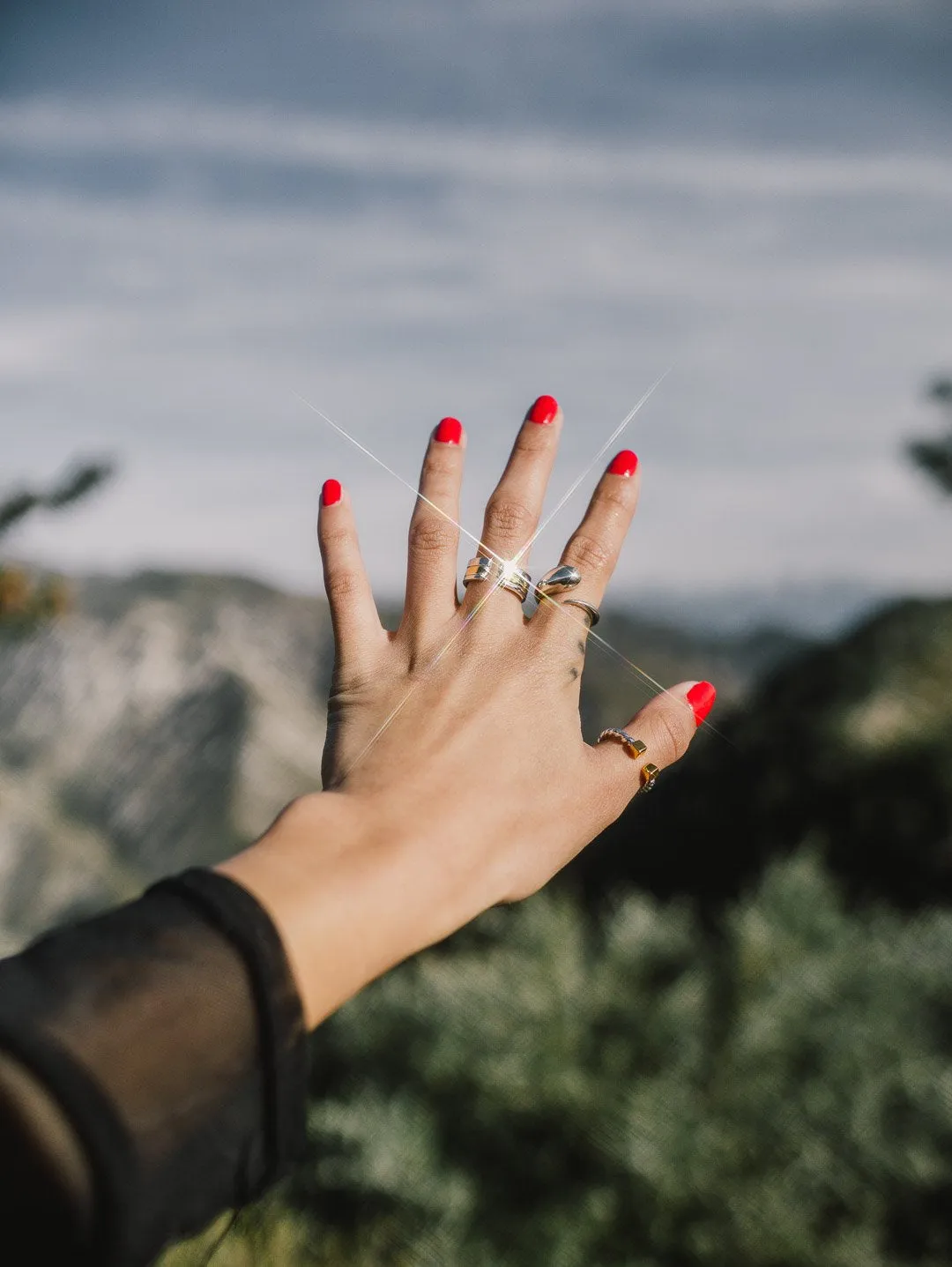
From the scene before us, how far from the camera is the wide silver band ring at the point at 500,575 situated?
1644 mm

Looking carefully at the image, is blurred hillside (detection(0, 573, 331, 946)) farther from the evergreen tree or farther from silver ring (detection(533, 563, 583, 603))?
silver ring (detection(533, 563, 583, 603))

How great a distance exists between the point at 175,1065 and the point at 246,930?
0.13 metres

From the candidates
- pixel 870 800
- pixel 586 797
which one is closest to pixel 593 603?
pixel 586 797

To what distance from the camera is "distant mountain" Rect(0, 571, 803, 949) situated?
17.2 ft

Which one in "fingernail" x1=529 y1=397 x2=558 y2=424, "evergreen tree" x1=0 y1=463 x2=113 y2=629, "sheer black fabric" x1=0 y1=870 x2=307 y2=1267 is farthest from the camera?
"evergreen tree" x1=0 y1=463 x2=113 y2=629

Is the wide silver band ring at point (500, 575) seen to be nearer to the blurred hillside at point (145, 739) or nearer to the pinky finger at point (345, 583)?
the pinky finger at point (345, 583)

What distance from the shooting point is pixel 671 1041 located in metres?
3.47

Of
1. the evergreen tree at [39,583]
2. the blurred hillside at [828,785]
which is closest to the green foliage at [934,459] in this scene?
the blurred hillside at [828,785]

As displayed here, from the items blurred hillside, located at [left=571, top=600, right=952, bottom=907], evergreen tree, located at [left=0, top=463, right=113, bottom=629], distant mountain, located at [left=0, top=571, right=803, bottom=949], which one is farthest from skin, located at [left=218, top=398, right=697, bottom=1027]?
blurred hillside, located at [left=571, top=600, right=952, bottom=907]

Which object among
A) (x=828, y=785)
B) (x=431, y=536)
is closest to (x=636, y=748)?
(x=431, y=536)

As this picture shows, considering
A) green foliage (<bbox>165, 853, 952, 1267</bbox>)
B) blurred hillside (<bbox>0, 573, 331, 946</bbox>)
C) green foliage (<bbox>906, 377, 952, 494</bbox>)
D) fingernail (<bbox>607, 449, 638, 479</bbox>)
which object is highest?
fingernail (<bbox>607, 449, 638, 479</bbox>)

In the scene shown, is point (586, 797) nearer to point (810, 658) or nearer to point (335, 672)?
point (335, 672)

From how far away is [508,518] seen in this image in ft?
5.57

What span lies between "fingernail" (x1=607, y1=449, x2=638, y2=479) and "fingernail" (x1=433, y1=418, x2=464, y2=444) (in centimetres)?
25
